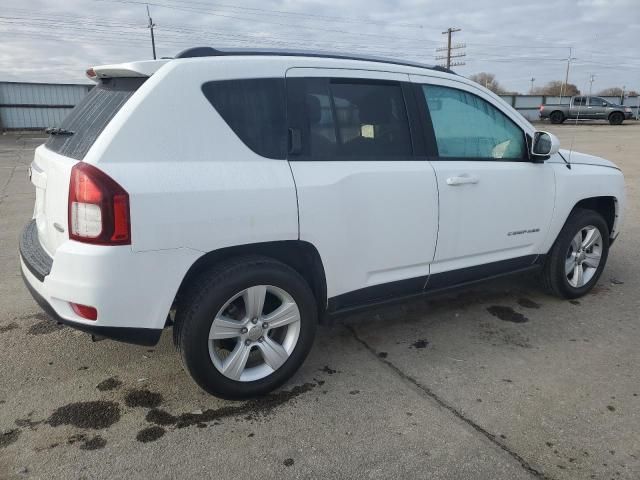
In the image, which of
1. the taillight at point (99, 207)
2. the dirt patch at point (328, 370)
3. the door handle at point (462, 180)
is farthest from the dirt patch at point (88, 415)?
the door handle at point (462, 180)

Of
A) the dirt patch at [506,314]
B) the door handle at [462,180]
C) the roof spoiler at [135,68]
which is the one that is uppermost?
the roof spoiler at [135,68]

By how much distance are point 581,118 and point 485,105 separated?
3404cm

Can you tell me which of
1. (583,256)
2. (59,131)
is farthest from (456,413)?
(59,131)

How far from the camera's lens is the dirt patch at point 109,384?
3.14m

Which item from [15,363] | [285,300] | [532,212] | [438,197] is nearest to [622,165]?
[532,212]

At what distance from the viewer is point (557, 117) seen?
33.9 metres

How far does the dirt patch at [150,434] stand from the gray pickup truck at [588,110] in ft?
116

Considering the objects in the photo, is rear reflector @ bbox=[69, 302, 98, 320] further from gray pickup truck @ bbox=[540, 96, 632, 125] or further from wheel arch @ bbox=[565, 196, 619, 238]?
gray pickup truck @ bbox=[540, 96, 632, 125]

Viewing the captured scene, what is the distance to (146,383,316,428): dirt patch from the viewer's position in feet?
9.29

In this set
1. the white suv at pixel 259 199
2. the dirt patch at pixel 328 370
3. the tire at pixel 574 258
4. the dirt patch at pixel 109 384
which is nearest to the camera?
the white suv at pixel 259 199

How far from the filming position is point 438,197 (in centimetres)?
346

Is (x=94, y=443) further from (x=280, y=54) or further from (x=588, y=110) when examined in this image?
(x=588, y=110)

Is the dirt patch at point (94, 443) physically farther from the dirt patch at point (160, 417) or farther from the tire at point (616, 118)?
the tire at point (616, 118)

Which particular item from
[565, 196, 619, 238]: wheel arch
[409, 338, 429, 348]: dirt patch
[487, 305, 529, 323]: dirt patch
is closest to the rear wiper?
[409, 338, 429, 348]: dirt patch
